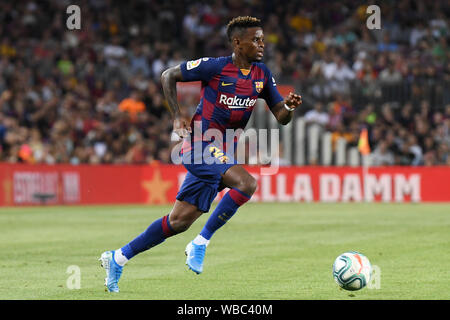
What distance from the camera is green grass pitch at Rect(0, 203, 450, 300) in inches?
352

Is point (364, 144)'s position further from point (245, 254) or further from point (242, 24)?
point (242, 24)

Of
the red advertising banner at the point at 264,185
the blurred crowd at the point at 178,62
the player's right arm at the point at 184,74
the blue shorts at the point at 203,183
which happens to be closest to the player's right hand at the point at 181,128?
the player's right arm at the point at 184,74

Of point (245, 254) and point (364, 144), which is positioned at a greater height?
point (364, 144)

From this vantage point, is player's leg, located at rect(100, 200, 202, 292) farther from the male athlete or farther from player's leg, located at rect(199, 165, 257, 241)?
player's leg, located at rect(199, 165, 257, 241)

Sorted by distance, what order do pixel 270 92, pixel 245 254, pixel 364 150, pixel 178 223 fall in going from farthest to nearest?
pixel 364 150 → pixel 245 254 → pixel 270 92 → pixel 178 223

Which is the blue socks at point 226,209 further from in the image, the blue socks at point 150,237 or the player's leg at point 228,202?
the blue socks at point 150,237

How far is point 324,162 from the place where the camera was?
89.1 feet

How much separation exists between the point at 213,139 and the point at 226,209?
743 mm

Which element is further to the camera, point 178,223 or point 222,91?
point 222,91

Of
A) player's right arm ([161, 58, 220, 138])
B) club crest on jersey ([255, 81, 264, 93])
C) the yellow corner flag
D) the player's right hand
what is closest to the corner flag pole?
the yellow corner flag

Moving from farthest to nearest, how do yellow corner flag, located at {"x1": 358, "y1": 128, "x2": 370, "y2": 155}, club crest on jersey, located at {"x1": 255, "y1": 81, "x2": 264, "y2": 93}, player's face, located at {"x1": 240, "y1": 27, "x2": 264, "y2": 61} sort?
yellow corner flag, located at {"x1": 358, "y1": 128, "x2": 370, "y2": 155}
club crest on jersey, located at {"x1": 255, "y1": 81, "x2": 264, "y2": 93}
player's face, located at {"x1": 240, "y1": 27, "x2": 264, "y2": 61}

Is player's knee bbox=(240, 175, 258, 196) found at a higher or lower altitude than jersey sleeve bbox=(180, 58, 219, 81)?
lower

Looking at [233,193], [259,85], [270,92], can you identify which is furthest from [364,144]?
Answer: [233,193]

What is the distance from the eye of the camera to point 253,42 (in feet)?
30.6
